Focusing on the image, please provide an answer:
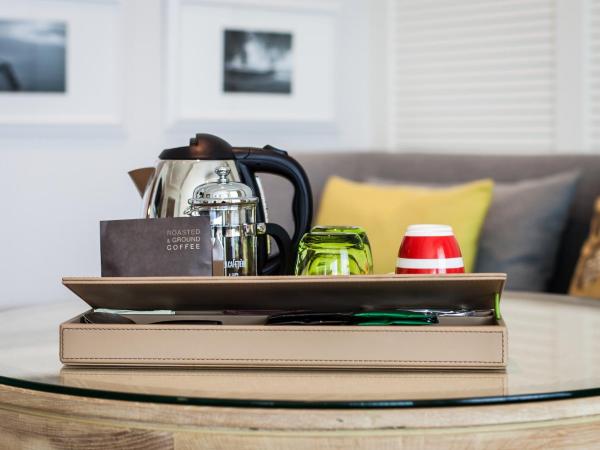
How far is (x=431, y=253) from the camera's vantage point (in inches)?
45.6

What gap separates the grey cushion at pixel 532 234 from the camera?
2604mm

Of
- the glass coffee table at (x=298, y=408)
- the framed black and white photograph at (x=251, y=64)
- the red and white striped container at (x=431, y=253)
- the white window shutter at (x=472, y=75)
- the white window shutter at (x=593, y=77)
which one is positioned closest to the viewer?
the glass coffee table at (x=298, y=408)

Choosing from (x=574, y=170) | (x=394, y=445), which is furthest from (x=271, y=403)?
(x=574, y=170)

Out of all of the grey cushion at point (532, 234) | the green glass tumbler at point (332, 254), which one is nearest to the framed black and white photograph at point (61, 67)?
the grey cushion at point (532, 234)

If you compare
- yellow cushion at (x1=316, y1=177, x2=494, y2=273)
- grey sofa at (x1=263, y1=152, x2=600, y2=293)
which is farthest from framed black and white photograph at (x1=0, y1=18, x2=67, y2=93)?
yellow cushion at (x1=316, y1=177, x2=494, y2=273)

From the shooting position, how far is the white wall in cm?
305

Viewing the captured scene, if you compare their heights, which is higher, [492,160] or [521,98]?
[521,98]

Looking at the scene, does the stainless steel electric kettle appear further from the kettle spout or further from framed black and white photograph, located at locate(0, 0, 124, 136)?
framed black and white photograph, located at locate(0, 0, 124, 136)

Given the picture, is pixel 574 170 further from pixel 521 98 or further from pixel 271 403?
pixel 271 403

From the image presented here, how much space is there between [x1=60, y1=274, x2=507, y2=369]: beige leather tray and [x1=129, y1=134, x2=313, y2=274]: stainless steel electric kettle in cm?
29

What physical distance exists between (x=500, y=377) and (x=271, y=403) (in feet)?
0.87

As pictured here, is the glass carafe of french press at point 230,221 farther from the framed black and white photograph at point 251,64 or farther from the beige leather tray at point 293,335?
the framed black and white photograph at point 251,64

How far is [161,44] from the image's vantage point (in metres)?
3.25

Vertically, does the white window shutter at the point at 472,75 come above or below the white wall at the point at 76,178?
above
